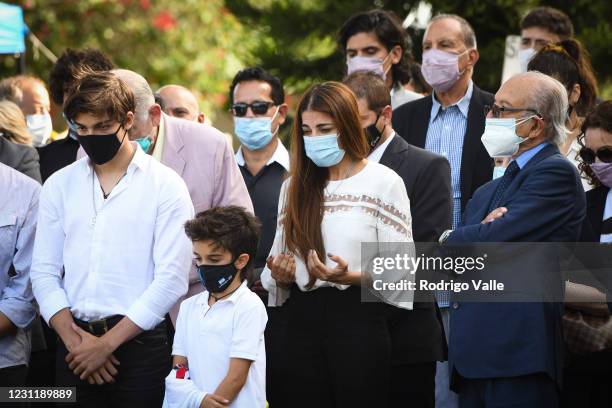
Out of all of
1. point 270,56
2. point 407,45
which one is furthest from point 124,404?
point 270,56

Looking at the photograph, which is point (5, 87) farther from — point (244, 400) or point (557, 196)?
point (557, 196)

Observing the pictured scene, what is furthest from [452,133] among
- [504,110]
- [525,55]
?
[525,55]

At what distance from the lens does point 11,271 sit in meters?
5.74

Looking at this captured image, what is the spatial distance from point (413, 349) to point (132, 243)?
5.10 feet

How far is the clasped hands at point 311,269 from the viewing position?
5066mm

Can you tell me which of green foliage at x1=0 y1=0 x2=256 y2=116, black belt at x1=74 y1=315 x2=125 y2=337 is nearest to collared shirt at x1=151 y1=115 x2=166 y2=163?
black belt at x1=74 y1=315 x2=125 y2=337

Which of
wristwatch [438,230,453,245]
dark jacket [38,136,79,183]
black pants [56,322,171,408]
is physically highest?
dark jacket [38,136,79,183]

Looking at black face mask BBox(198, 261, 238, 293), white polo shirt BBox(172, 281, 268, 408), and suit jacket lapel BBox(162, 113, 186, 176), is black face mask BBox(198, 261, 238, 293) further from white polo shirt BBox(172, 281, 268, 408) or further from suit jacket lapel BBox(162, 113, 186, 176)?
suit jacket lapel BBox(162, 113, 186, 176)

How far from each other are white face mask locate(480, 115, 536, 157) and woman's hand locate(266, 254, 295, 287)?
1.14 metres

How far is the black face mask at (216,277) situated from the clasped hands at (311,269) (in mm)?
279

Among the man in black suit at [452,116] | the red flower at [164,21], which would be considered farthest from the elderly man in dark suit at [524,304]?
the red flower at [164,21]

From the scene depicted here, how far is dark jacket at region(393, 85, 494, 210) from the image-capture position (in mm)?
6590

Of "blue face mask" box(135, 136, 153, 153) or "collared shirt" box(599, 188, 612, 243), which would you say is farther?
"blue face mask" box(135, 136, 153, 153)

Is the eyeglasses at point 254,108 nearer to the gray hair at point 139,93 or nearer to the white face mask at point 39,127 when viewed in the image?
the gray hair at point 139,93
